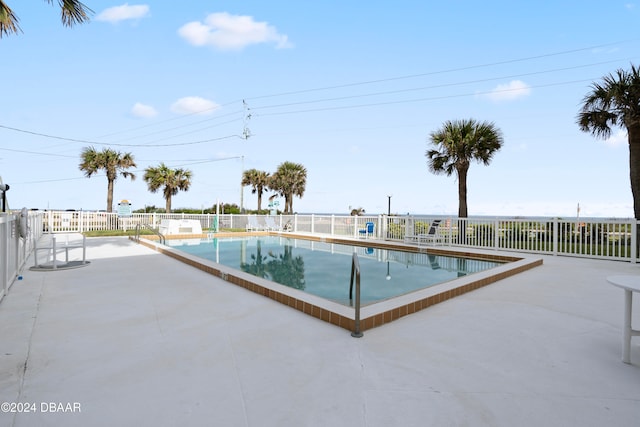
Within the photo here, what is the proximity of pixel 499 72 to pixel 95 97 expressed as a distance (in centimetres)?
2110

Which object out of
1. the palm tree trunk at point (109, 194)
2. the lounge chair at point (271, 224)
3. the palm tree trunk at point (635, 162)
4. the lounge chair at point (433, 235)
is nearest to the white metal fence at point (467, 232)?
the lounge chair at point (433, 235)

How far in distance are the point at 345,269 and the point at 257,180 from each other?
1029 inches

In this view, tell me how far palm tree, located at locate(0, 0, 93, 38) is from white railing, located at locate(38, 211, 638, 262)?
9625 mm

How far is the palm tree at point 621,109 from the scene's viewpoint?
33.4 feet

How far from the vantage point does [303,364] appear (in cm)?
231

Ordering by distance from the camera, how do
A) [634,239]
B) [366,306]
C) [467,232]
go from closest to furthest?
[366,306] < [634,239] < [467,232]

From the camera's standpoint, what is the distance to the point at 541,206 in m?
19.8

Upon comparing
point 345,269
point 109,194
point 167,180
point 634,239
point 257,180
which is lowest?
point 345,269

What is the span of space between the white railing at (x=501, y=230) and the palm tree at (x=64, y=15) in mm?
9625

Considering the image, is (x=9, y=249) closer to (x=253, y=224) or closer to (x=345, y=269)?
(x=345, y=269)

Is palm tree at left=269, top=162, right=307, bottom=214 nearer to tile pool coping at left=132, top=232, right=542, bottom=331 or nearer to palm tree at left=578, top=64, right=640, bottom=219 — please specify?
palm tree at left=578, top=64, right=640, bottom=219

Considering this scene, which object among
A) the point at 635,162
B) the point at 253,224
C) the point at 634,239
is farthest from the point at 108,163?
the point at 635,162

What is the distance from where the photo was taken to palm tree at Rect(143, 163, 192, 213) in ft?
77.1

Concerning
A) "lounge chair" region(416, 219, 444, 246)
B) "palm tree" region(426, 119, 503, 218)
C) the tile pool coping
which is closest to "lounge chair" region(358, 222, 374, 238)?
"lounge chair" region(416, 219, 444, 246)
